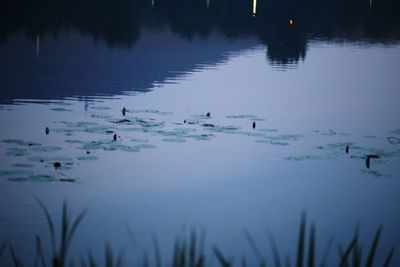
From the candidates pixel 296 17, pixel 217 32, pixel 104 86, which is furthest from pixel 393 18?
pixel 104 86

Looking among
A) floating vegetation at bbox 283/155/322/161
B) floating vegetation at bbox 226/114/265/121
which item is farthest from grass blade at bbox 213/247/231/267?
floating vegetation at bbox 226/114/265/121

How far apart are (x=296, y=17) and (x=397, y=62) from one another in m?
26.0

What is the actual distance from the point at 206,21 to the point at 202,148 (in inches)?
1456

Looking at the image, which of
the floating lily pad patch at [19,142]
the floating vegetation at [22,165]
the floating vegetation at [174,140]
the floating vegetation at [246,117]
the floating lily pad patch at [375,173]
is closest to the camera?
the floating vegetation at [22,165]

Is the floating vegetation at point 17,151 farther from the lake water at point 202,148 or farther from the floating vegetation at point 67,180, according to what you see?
the floating vegetation at point 67,180

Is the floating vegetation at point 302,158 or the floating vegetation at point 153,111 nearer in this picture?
the floating vegetation at point 302,158

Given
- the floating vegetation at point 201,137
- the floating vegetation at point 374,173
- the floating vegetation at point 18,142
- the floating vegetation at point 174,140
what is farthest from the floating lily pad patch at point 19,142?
the floating vegetation at point 374,173

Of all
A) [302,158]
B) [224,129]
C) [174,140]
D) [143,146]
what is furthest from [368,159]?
[143,146]

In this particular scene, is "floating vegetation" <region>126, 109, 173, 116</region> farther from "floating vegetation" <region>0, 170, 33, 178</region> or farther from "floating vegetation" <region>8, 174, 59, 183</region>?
"floating vegetation" <region>8, 174, 59, 183</region>

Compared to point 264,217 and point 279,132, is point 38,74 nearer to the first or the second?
point 279,132

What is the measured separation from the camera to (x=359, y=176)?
10.7 metres

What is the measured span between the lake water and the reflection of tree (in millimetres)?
6119

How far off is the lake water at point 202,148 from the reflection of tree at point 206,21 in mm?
6119

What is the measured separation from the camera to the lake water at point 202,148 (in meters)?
8.46
